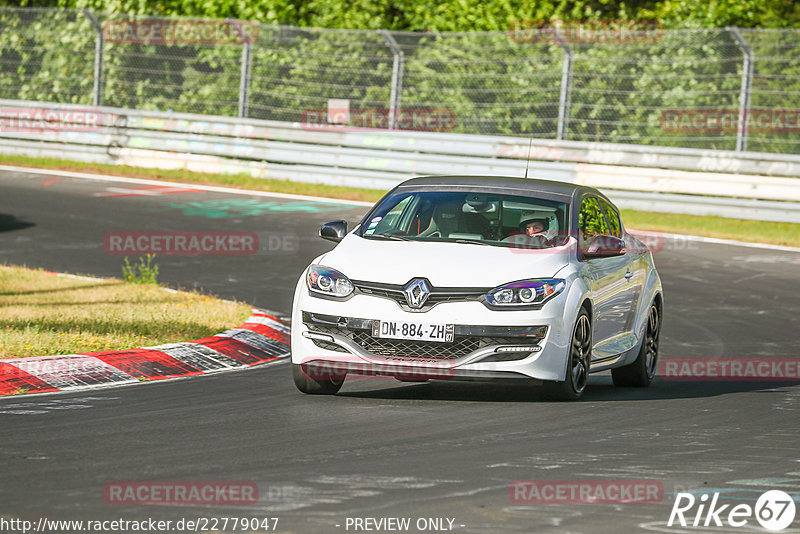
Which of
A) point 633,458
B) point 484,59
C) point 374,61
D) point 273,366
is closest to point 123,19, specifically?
point 374,61

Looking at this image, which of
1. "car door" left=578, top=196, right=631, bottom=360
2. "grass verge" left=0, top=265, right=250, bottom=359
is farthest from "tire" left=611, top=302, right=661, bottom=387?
"grass verge" left=0, top=265, right=250, bottom=359

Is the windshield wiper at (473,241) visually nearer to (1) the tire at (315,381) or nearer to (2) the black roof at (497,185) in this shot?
(2) the black roof at (497,185)

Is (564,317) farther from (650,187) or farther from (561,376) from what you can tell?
(650,187)

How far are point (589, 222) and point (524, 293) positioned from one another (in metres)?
1.75

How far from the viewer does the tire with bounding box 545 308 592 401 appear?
8.83 meters

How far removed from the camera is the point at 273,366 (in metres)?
10.6

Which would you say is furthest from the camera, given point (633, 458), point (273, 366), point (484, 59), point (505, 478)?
point (484, 59)

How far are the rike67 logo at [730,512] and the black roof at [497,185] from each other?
4072 mm

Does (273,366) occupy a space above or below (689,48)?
below

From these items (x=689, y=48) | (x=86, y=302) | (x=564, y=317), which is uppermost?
(x=689, y=48)

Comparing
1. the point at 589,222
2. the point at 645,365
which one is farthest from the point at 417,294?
the point at 645,365

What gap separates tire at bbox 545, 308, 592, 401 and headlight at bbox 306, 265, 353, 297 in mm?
1402

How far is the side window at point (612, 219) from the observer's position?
10789mm

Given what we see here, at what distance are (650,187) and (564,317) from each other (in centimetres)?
1399
